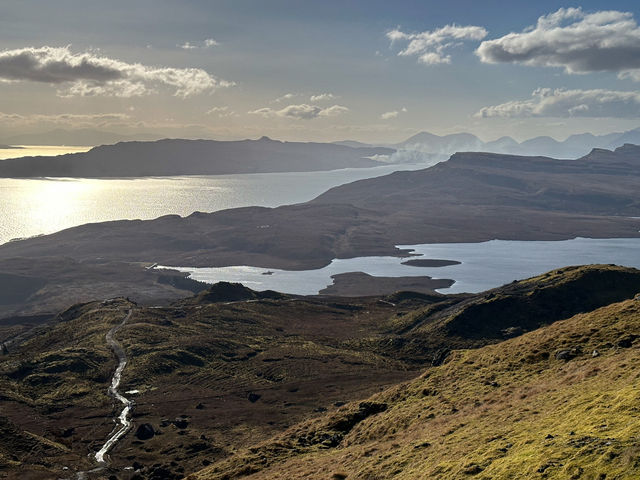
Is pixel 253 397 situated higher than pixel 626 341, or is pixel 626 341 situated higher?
pixel 626 341

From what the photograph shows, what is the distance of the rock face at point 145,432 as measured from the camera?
77.5 m

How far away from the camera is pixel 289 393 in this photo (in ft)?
330

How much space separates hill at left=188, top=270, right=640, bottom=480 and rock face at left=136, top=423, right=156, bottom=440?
29268 millimetres

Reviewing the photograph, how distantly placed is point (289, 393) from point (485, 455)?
72507 mm

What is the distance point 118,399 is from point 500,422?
74111mm

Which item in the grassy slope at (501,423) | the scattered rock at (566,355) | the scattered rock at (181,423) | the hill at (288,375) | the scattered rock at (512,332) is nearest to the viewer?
the grassy slope at (501,423)

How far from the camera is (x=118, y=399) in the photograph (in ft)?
317

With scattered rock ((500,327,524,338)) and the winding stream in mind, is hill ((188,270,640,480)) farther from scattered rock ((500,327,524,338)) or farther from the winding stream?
scattered rock ((500,327,524,338))

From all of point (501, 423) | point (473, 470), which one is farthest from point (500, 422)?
point (473, 470)

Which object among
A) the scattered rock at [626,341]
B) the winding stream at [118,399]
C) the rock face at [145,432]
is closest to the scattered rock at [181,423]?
the rock face at [145,432]

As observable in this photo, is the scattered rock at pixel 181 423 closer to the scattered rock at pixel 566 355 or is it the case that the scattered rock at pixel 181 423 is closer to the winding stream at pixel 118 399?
the winding stream at pixel 118 399

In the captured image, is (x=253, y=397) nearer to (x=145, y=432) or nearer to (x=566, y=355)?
(x=145, y=432)

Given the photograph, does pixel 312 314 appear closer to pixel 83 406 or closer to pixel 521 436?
pixel 83 406

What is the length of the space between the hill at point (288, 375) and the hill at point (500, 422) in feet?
0.98
